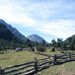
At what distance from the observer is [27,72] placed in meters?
12.3

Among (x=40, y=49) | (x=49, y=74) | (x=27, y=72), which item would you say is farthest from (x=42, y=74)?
(x=40, y=49)

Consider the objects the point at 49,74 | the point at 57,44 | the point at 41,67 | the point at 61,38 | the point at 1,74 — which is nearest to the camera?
the point at 1,74

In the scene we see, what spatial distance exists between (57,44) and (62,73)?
6036 centimetres

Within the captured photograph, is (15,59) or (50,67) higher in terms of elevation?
(50,67)

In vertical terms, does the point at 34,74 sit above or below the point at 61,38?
below

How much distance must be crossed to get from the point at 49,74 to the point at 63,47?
58751 mm

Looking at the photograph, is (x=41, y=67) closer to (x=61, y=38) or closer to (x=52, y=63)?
(x=52, y=63)

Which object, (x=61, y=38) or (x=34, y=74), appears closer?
(x=34, y=74)

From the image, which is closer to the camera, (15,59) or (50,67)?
(50,67)

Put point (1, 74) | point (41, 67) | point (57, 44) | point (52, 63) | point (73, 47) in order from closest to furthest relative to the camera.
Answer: point (1, 74) → point (41, 67) → point (52, 63) → point (73, 47) → point (57, 44)

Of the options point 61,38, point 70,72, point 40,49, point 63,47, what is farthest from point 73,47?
point 70,72

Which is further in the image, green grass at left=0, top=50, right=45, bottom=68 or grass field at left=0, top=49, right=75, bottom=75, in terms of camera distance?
green grass at left=0, top=50, right=45, bottom=68

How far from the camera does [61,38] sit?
76.4 m

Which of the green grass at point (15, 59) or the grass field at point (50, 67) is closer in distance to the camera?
the grass field at point (50, 67)
